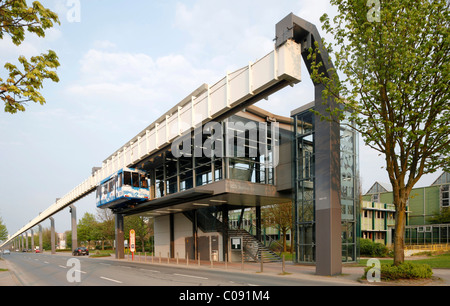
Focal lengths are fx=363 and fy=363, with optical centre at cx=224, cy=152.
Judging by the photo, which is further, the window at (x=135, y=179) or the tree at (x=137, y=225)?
the tree at (x=137, y=225)

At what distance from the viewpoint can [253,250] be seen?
2975cm

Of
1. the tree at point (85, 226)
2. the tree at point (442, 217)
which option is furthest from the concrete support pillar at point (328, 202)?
the tree at point (85, 226)

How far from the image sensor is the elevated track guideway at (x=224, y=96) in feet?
53.6

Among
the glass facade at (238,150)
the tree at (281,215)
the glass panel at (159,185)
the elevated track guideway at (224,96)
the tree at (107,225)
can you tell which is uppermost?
the elevated track guideway at (224,96)

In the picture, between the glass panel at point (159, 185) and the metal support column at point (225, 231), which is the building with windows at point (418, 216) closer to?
the metal support column at point (225, 231)

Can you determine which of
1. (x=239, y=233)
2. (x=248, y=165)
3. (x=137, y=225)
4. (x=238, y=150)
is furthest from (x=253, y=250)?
(x=137, y=225)

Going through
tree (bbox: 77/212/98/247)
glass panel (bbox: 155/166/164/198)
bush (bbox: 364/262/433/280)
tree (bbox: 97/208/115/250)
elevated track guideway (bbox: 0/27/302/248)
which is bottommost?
tree (bbox: 77/212/98/247)

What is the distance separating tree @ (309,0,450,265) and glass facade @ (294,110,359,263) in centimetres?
853

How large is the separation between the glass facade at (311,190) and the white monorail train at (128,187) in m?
15.8

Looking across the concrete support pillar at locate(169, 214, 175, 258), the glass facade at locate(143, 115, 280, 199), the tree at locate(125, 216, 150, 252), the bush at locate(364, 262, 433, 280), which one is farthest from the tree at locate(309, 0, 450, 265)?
the tree at locate(125, 216, 150, 252)

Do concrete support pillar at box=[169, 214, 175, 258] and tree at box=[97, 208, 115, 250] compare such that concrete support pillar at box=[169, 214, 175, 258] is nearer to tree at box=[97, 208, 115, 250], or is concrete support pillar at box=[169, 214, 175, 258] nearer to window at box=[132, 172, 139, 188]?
Answer: window at box=[132, 172, 139, 188]

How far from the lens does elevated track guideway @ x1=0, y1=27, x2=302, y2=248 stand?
53.6 ft
